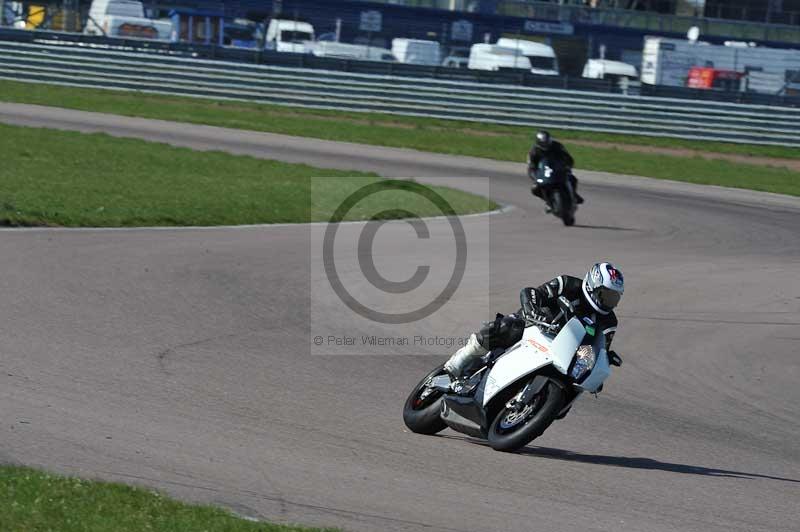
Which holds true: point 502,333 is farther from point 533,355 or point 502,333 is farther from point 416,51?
point 416,51

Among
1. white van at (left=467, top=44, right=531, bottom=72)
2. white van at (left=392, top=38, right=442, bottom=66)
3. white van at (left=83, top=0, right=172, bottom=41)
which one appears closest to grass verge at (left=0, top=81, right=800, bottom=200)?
white van at (left=467, top=44, right=531, bottom=72)

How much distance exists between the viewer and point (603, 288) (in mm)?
7383

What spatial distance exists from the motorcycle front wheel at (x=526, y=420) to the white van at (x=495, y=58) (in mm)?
30770

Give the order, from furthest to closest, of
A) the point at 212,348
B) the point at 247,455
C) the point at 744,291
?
1. the point at 744,291
2. the point at 212,348
3. the point at 247,455

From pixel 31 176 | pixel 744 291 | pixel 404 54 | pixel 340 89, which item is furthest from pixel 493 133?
pixel 744 291

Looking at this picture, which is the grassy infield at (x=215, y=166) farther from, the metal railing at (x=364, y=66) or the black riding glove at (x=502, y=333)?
the black riding glove at (x=502, y=333)

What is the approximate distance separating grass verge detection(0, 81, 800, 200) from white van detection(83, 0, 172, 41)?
6622 mm

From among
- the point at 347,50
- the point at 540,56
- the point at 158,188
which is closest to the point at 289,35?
the point at 347,50

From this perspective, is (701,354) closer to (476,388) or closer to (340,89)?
(476,388)

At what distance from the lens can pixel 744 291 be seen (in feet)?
48.2

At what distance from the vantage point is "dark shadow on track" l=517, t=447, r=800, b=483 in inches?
295

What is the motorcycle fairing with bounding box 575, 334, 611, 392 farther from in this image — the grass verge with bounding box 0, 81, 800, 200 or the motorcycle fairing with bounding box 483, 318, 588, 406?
the grass verge with bounding box 0, 81, 800, 200

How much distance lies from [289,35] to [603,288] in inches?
1394

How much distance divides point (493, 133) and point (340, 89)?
4.64 metres
